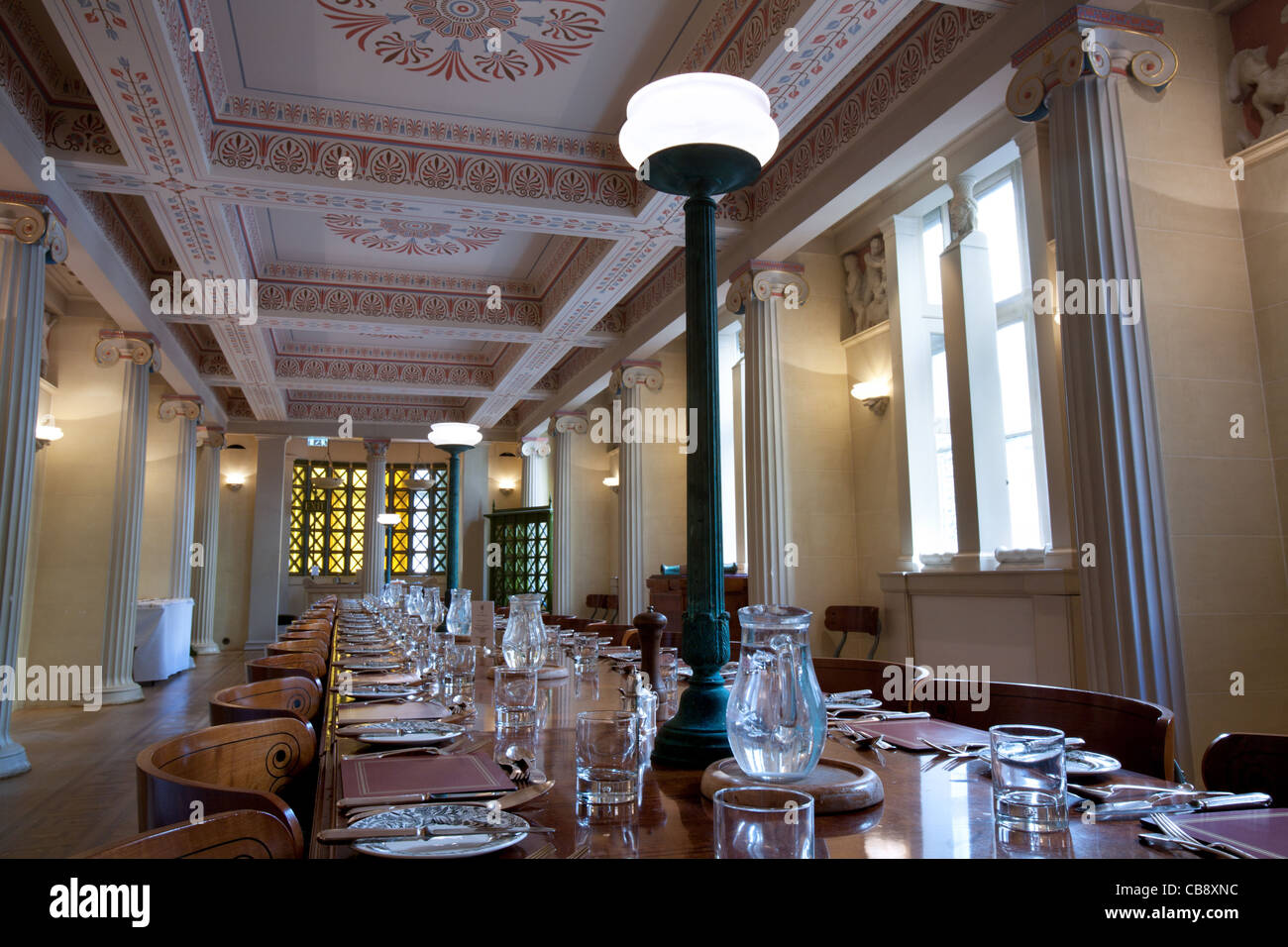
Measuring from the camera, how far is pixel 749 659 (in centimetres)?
118

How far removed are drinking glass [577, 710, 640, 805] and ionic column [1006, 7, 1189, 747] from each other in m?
2.58

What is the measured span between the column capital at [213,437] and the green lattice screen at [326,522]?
190 inches

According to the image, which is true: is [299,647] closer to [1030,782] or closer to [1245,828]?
[1030,782]

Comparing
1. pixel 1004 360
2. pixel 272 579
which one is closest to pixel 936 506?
pixel 1004 360

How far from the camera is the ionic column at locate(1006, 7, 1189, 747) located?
10.0 feet

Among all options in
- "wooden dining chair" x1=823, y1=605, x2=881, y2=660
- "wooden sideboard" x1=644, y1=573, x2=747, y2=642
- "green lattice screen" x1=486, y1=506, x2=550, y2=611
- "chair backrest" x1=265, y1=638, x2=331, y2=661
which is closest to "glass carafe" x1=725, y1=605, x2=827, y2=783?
"chair backrest" x1=265, y1=638, x2=331, y2=661

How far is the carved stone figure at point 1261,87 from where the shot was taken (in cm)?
370

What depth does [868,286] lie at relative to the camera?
7004mm

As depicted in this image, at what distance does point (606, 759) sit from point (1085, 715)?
1.32m

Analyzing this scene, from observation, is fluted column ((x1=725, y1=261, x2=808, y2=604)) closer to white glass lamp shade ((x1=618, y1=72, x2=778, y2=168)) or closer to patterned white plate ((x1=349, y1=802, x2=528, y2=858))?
white glass lamp shade ((x1=618, y1=72, x2=778, y2=168))

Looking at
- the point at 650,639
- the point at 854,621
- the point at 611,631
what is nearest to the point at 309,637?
the point at 611,631

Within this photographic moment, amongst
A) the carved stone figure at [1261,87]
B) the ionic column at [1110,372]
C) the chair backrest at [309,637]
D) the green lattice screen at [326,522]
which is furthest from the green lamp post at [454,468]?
the green lattice screen at [326,522]
